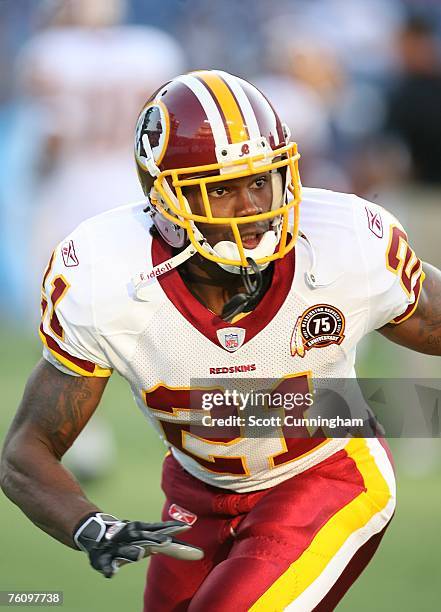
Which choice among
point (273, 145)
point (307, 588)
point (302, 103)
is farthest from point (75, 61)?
point (307, 588)

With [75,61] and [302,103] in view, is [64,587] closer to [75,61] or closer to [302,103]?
[75,61]

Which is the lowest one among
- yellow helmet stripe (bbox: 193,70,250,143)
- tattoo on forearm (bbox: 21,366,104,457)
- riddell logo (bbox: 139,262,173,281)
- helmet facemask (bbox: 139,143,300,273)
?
tattoo on forearm (bbox: 21,366,104,457)

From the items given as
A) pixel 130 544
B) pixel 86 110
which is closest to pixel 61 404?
pixel 130 544

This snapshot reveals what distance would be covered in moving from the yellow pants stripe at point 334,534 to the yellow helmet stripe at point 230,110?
887mm

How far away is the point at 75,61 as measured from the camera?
7.29 m

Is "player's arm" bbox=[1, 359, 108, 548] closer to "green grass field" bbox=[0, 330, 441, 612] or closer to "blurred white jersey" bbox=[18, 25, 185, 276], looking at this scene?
"green grass field" bbox=[0, 330, 441, 612]

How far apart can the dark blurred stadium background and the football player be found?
1246 mm

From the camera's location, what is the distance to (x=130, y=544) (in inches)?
114

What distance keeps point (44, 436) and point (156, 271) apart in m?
0.50

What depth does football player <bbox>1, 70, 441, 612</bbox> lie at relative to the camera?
323cm

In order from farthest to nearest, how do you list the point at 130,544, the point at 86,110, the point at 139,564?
the point at 86,110, the point at 139,564, the point at 130,544

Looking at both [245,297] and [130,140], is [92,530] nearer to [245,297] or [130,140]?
[245,297]

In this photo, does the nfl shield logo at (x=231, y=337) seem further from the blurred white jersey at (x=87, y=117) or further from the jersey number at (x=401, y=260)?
the blurred white jersey at (x=87, y=117)

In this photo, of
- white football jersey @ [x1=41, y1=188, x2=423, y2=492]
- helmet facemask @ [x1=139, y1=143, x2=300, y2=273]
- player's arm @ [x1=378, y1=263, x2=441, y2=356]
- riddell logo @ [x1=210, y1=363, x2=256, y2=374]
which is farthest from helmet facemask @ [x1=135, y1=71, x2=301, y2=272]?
player's arm @ [x1=378, y1=263, x2=441, y2=356]
